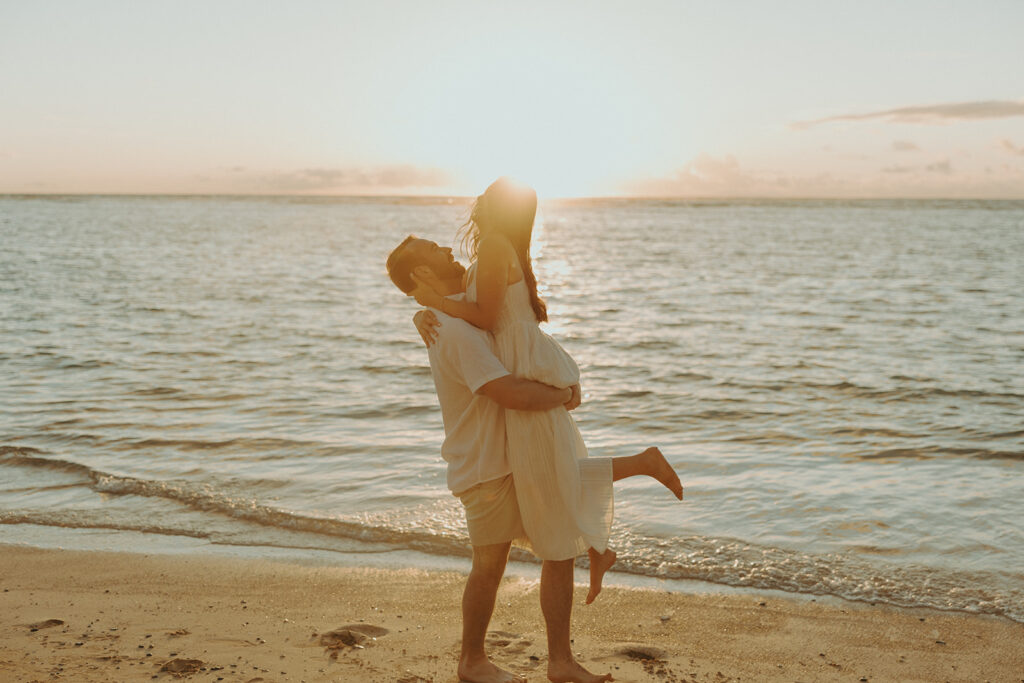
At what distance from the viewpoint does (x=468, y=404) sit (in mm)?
3416

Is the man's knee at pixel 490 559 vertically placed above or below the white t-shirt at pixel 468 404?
below

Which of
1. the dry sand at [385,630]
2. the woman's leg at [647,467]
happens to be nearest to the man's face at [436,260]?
the woman's leg at [647,467]

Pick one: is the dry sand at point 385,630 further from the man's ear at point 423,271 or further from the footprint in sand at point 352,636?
the man's ear at point 423,271

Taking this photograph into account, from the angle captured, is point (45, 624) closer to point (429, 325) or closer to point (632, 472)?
point (429, 325)

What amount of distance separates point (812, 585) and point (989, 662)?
1058 millimetres

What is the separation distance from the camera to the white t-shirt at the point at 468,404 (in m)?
3.23

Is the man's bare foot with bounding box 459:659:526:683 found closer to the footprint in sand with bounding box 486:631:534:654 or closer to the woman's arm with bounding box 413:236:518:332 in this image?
the footprint in sand with bounding box 486:631:534:654

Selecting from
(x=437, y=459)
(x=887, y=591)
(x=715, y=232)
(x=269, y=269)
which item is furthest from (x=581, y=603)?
(x=715, y=232)

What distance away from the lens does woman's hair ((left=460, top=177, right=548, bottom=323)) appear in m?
3.27

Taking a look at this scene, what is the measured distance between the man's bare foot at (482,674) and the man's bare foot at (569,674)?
204 millimetres

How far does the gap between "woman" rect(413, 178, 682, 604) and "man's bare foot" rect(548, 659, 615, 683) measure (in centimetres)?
42

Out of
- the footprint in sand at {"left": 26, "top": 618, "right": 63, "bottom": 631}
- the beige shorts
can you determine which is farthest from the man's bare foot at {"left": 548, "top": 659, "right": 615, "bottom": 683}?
the footprint in sand at {"left": 26, "top": 618, "right": 63, "bottom": 631}

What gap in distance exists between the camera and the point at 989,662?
4074 millimetres

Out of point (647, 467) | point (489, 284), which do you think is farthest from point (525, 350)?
point (647, 467)
